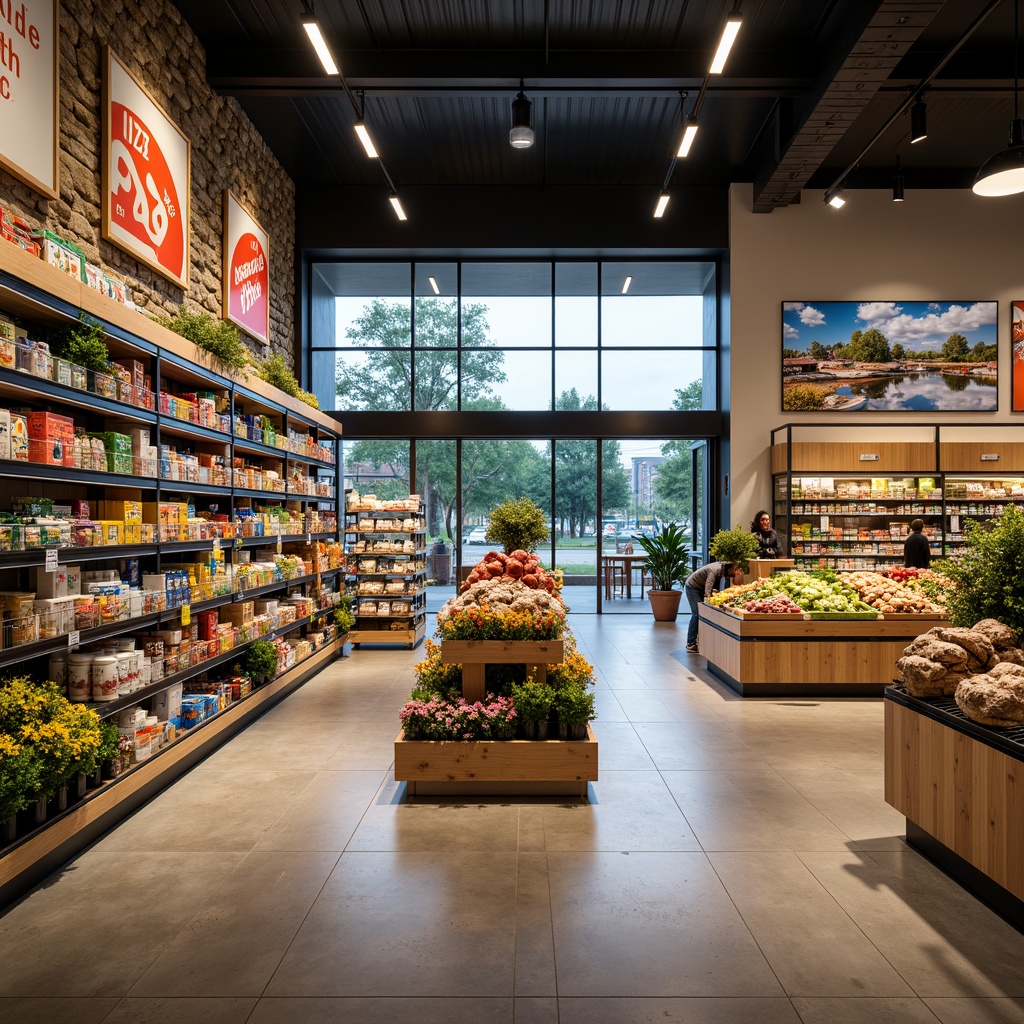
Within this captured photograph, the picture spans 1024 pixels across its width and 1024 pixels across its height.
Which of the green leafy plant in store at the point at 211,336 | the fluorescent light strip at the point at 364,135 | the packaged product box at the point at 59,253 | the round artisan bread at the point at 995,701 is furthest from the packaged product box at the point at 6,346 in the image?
the fluorescent light strip at the point at 364,135

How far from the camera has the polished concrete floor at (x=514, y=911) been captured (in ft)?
7.55

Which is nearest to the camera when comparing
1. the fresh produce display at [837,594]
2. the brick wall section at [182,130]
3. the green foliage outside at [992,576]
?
the green foliage outside at [992,576]

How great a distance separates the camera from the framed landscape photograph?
10641 millimetres

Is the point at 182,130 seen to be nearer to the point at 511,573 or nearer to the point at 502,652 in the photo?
the point at 511,573

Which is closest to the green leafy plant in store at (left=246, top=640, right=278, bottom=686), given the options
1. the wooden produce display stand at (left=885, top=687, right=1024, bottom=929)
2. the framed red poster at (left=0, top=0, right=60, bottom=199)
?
the framed red poster at (left=0, top=0, right=60, bottom=199)

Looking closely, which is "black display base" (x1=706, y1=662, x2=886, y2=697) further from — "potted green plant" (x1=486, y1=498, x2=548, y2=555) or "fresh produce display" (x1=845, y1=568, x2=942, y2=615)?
"potted green plant" (x1=486, y1=498, x2=548, y2=555)

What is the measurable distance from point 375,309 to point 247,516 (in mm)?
6309

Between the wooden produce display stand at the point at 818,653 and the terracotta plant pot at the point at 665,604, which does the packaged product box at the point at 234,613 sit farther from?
the terracotta plant pot at the point at 665,604

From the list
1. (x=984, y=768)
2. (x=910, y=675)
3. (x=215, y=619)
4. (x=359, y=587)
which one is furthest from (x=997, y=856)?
(x=359, y=587)

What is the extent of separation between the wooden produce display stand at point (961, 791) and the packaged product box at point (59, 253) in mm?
4537

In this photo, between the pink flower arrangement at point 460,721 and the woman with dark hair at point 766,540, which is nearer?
the pink flower arrangement at point 460,721

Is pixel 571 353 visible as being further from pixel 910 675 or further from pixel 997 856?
pixel 997 856

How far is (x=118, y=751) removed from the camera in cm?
369

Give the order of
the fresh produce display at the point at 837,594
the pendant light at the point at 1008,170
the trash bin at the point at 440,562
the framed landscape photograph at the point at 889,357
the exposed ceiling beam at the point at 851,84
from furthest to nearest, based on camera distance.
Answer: the trash bin at the point at 440,562 → the framed landscape photograph at the point at 889,357 → the fresh produce display at the point at 837,594 → the exposed ceiling beam at the point at 851,84 → the pendant light at the point at 1008,170
